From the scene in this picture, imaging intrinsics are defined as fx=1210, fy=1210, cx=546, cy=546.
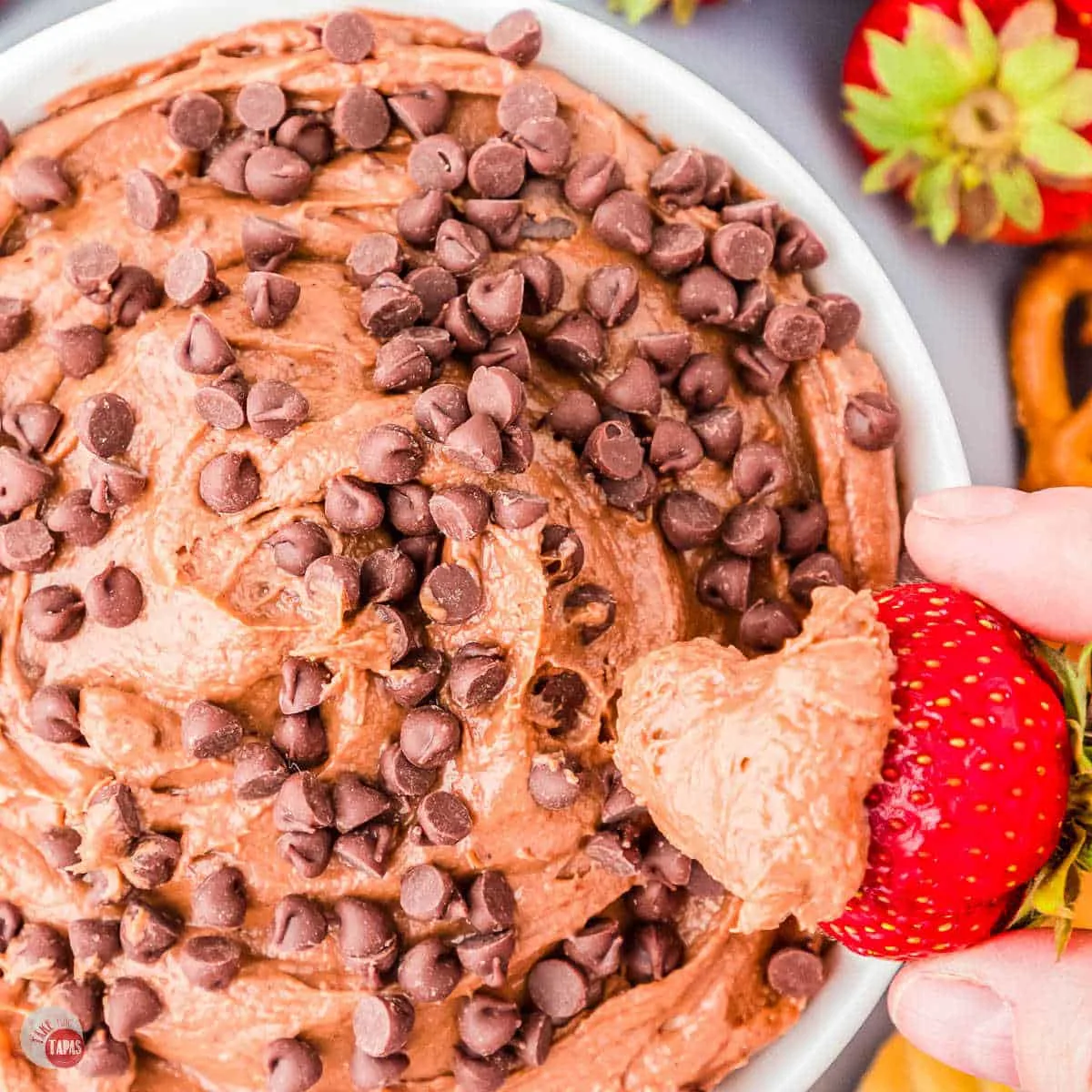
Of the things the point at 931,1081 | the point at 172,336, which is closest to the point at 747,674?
the point at 172,336

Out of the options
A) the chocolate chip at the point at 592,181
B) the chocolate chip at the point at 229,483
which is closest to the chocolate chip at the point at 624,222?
the chocolate chip at the point at 592,181

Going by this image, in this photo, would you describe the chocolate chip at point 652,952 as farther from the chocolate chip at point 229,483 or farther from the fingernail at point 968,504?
the chocolate chip at point 229,483

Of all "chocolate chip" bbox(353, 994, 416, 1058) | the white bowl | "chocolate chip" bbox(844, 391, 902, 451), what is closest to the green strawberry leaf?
the white bowl

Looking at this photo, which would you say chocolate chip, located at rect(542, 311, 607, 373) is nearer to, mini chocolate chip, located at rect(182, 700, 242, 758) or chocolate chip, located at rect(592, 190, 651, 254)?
chocolate chip, located at rect(592, 190, 651, 254)

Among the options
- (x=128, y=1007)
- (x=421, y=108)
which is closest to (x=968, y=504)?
(x=421, y=108)

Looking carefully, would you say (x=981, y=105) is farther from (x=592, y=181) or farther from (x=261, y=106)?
(x=261, y=106)

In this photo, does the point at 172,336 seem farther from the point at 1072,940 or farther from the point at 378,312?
the point at 1072,940
